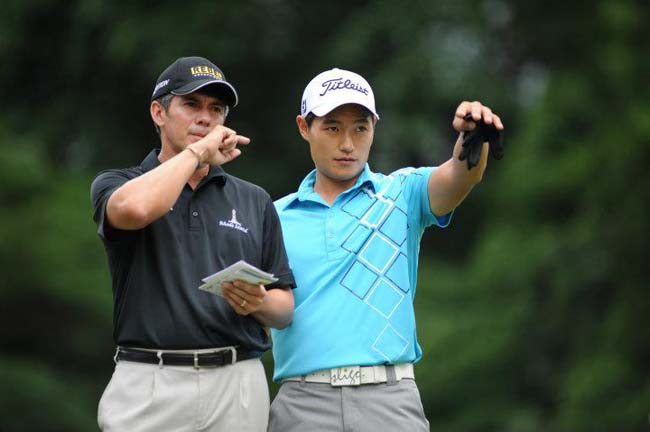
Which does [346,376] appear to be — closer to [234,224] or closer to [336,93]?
[234,224]

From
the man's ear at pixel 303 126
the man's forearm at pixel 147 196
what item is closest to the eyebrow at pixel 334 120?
the man's ear at pixel 303 126

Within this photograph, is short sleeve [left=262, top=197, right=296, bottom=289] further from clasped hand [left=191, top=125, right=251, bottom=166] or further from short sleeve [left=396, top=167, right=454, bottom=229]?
short sleeve [left=396, top=167, right=454, bottom=229]

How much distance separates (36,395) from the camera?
15.0 metres

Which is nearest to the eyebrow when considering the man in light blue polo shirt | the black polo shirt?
the man in light blue polo shirt

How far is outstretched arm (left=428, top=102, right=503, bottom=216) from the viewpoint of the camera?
545 centimetres

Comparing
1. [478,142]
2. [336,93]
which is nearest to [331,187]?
[336,93]

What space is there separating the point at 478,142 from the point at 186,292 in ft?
3.82

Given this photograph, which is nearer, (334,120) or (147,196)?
(147,196)

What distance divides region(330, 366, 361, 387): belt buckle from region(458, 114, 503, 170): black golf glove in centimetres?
83

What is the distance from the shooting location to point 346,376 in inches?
220

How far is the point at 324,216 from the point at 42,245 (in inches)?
418

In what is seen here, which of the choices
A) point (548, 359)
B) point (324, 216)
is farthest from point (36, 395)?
point (324, 216)

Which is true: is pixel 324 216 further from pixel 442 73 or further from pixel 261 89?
pixel 261 89

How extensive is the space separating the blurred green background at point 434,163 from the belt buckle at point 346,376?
713 centimetres
